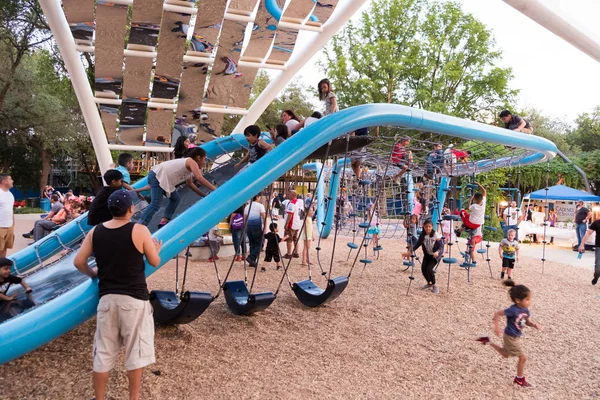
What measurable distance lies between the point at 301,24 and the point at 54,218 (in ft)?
Answer: 24.6

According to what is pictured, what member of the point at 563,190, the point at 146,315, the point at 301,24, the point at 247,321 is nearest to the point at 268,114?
the point at 563,190

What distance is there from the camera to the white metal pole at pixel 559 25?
6.83m

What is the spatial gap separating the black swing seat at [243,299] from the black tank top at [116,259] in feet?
9.16

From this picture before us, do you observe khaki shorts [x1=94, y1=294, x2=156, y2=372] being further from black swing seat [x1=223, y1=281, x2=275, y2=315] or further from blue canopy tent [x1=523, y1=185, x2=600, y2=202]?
blue canopy tent [x1=523, y1=185, x2=600, y2=202]

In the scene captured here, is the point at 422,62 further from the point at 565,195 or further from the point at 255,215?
the point at 255,215

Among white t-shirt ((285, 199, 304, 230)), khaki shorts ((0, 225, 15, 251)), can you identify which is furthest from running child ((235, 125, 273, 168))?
khaki shorts ((0, 225, 15, 251))

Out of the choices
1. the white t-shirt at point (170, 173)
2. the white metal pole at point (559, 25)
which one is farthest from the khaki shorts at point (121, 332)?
the white metal pole at point (559, 25)

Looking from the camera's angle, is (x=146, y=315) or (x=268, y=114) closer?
(x=146, y=315)

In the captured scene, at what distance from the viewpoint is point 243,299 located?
6.39m

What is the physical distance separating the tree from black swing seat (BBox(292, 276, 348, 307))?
87.2 ft

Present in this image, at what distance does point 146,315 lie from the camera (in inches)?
134

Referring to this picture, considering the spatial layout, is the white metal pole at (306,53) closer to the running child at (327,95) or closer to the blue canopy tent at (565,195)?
the running child at (327,95)

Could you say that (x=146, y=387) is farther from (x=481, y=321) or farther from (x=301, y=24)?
(x=301, y=24)

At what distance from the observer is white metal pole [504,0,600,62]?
6828 mm
